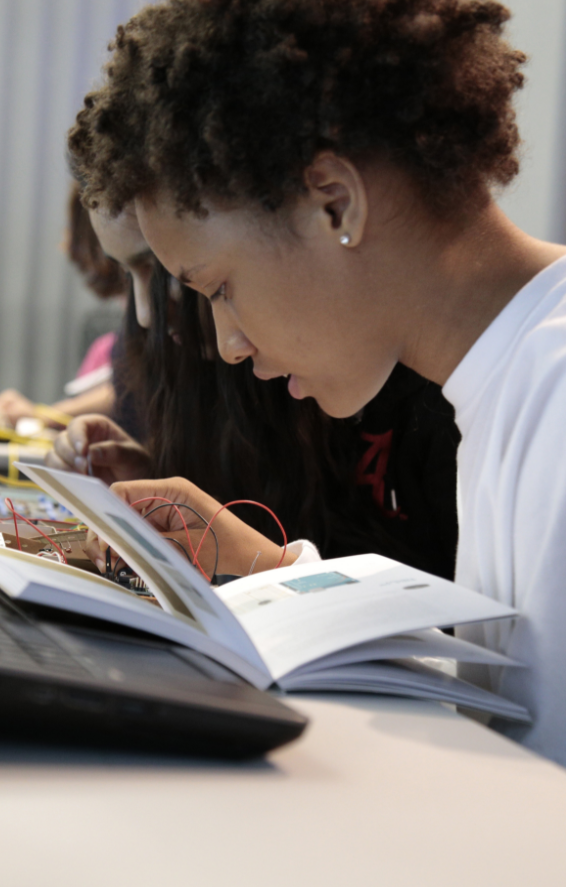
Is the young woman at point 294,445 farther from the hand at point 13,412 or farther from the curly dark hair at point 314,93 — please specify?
the hand at point 13,412

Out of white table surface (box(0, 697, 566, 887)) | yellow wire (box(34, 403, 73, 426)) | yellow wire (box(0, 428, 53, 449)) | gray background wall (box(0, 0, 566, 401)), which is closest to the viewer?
white table surface (box(0, 697, 566, 887))

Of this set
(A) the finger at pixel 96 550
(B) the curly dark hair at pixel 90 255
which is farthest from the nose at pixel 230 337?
(B) the curly dark hair at pixel 90 255

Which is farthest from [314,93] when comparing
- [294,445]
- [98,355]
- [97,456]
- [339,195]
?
[98,355]

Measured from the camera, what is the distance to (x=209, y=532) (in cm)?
88

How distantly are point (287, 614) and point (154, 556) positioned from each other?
11 centimetres

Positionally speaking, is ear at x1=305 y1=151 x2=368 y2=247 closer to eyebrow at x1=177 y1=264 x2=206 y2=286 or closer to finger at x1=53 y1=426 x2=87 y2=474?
eyebrow at x1=177 y1=264 x2=206 y2=286

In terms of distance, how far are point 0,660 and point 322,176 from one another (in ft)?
1.49

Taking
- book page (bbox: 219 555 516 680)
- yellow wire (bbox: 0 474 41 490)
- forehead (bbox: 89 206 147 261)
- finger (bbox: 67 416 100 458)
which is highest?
forehead (bbox: 89 206 147 261)

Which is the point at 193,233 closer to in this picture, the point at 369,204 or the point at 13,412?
the point at 369,204

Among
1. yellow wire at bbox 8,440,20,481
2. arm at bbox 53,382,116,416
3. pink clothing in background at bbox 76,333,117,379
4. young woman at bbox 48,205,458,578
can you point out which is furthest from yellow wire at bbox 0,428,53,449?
pink clothing in background at bbox 76,333,117,379

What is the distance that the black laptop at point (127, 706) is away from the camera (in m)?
0.33

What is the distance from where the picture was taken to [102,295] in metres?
2.61

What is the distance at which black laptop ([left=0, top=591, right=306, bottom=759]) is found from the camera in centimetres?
33

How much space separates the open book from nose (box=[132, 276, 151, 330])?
697 millimetres
